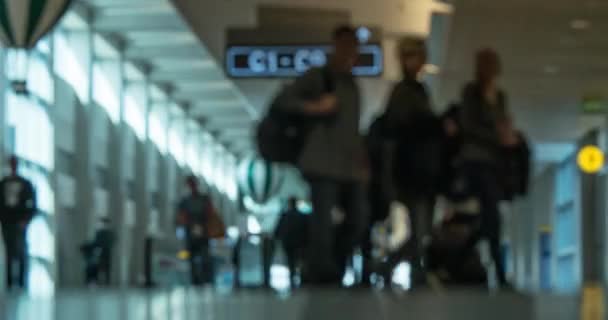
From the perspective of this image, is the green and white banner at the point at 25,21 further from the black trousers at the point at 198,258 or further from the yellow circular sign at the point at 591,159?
the yellow circular sign at the point at 591,159

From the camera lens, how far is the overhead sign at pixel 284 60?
2172cm

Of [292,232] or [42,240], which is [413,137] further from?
[42,240]

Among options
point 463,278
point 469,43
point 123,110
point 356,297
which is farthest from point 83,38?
point 356,297

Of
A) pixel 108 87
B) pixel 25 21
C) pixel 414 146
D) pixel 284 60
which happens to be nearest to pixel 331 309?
pixel 414 146

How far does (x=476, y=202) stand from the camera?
10.3 m

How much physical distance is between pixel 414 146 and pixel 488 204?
2.37 ft

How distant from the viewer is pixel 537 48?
88.6ft

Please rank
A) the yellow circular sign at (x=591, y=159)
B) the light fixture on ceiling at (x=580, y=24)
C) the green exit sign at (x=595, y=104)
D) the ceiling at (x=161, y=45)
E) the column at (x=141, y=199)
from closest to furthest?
the light fixture on ceiling at (x=580, y=24)
the ceiling at (x=161, y=45)
the green exit sign at (x=595, y=104)
the yellow circular sign at (x=591, y=159)
the column at (x=141, y=199)

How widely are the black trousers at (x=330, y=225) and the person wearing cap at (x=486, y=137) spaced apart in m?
0.86

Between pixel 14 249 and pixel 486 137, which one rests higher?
pixel 486 137

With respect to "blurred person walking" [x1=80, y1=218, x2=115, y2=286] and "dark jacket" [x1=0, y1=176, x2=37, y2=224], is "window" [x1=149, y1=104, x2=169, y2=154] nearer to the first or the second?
"blurred person walking" [x1=80, y1=218, x2=115, y2=286]

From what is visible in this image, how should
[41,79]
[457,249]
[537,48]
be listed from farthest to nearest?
1. [41,79]
2. [537,48]
3. [457,249]

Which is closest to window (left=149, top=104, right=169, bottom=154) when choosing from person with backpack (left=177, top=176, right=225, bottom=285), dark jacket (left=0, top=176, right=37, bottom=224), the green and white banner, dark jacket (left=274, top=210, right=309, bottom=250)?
the green and white banner

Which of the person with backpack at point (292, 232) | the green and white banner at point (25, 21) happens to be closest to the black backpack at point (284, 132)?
the person with backpack at point (292, 232)
